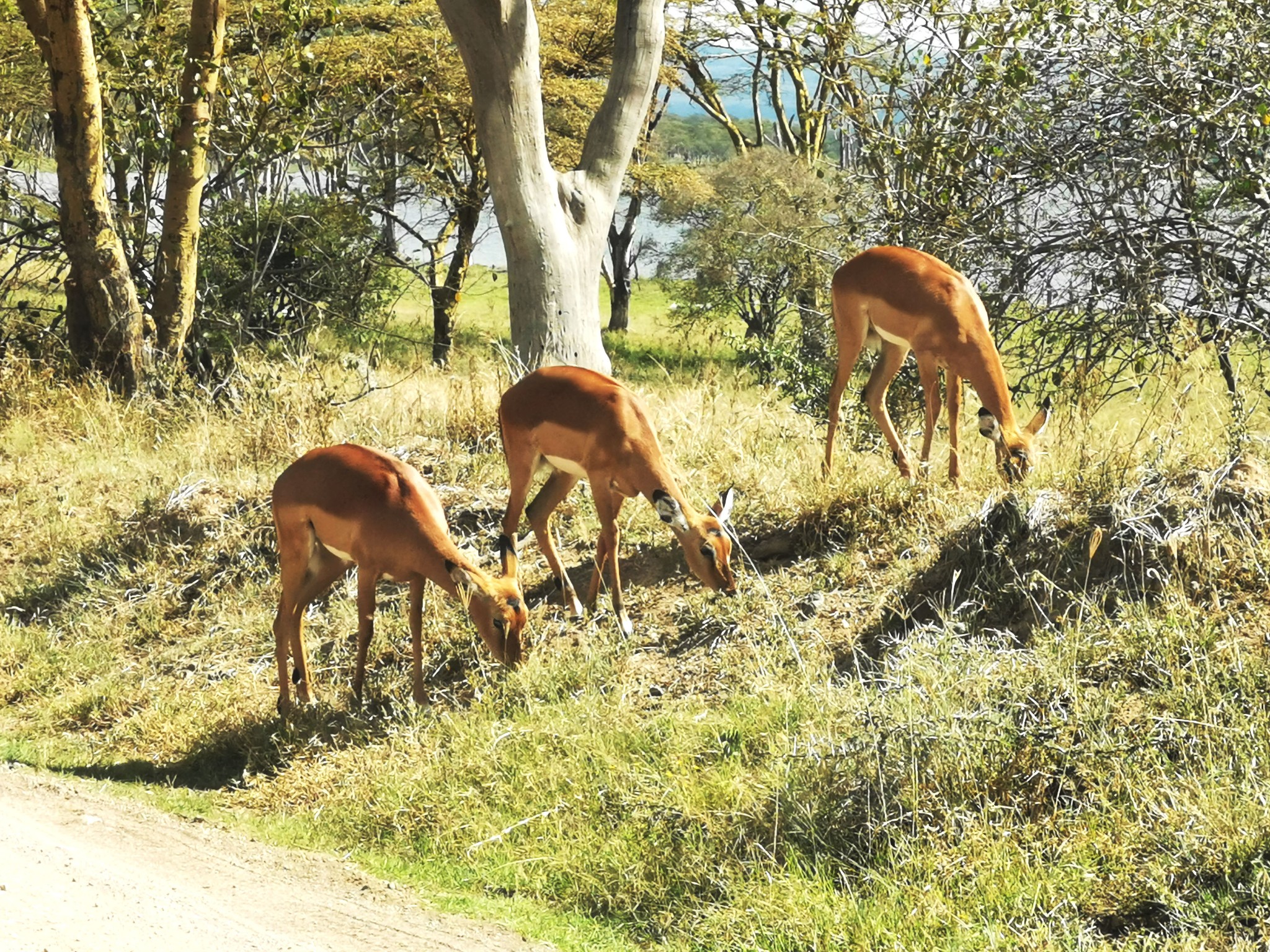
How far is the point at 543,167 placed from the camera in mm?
10469

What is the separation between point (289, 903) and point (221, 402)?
23.5 ft

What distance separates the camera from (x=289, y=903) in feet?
Result: 17.9

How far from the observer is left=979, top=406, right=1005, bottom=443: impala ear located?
7.40 metres

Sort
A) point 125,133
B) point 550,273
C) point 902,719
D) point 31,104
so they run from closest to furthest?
point 902,719
point 550,273
point 125,133
point 31,104

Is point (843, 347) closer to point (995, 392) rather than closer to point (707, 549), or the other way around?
point (995, 392)

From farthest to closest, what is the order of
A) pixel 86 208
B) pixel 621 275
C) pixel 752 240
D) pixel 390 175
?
1. pixel 621 275
2. pixel 752 240
3. pixel 390 175
4. pixel 86 208

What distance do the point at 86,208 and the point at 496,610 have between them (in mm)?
7434

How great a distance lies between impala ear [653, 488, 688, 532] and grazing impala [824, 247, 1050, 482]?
1722 millimetres

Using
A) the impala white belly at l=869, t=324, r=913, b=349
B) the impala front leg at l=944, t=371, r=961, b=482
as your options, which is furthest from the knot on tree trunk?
the impala front leg at l=944, t=371, r=961, b=482

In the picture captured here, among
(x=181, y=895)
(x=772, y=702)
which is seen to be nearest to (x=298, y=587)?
(x=181, y=895)

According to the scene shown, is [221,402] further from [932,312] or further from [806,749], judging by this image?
[806,749]

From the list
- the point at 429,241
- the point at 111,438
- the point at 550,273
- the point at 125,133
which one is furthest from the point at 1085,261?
the point at 429,241

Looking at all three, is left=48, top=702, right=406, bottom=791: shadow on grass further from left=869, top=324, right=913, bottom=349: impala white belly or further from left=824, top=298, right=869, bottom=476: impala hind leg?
left=869, top=324, right=913, bottom=349: impala white belly

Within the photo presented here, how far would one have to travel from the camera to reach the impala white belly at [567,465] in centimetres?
754
